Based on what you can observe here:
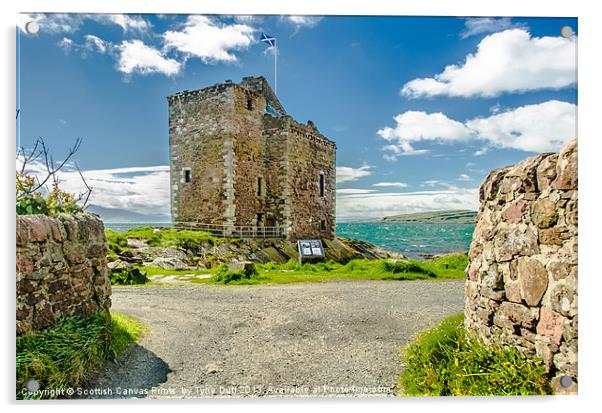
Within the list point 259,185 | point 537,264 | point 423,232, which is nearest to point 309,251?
point 259,185

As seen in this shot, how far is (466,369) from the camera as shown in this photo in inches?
127

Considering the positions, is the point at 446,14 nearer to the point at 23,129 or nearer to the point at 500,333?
the point at 500,333

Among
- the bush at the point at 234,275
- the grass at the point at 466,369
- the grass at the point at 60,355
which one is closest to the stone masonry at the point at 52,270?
the grass at the point at 60,355

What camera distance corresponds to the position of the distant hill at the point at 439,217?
4.33 m

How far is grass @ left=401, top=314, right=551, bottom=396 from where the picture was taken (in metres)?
3.04

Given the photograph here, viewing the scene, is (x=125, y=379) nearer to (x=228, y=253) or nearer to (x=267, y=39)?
(x=267, y=39)

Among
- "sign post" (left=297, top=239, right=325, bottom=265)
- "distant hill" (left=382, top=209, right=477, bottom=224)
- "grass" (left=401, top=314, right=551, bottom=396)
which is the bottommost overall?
"grass" (left=401, top=314, right=551, bottom=396)

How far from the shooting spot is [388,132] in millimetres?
4668

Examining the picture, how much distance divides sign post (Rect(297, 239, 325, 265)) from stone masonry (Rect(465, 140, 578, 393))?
5.71 meters

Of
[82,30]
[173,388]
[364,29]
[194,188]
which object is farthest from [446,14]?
[194,188]

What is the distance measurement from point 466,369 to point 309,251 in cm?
588

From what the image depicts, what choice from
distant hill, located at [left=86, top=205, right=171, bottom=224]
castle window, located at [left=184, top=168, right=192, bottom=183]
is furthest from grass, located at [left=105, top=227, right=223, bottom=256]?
distant hill, located at [left=86, top=205, right=171, bottom=224]

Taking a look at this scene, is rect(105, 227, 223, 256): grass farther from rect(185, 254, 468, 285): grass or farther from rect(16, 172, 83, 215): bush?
rect(16, 172, 83, 215): bush

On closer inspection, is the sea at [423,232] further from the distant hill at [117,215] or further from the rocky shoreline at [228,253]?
the rocky shoreline at [228,253]
